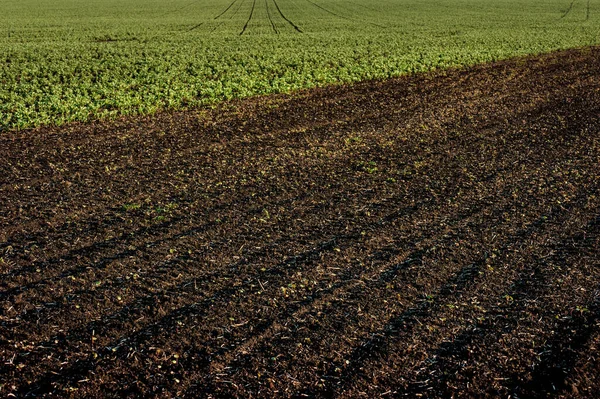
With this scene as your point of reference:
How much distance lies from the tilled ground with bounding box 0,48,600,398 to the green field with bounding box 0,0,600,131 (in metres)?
5.21

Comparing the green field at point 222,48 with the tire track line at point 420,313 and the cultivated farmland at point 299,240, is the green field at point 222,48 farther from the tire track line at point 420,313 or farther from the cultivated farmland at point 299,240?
the tire track line at point 420,313

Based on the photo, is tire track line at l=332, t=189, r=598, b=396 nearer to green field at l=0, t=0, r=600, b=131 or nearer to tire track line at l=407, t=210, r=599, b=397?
tire track line at l=407, t=210, r=599, b=397

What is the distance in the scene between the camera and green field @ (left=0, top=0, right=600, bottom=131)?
17.4m

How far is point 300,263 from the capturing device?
6.86 meters

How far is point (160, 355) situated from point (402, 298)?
2.68 metres

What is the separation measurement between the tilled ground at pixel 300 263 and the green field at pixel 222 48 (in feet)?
17.1

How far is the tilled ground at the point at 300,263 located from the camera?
500cm

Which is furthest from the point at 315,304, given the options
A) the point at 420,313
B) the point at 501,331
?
the point at 501,331

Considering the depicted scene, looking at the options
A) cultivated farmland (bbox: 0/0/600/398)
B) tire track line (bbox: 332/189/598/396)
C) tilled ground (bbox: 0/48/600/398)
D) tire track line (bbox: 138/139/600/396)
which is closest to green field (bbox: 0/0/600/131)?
cultivated farmland (bbox: 0/0/600/398)

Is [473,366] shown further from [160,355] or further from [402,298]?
[160,355]

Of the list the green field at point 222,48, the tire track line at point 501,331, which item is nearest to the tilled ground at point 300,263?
the tire track line at point 501,331

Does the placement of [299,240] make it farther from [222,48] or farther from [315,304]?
[222,48]

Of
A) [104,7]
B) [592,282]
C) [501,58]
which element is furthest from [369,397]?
[104,7]

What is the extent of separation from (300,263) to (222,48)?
87.3 ft
